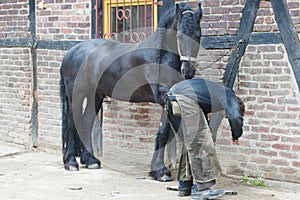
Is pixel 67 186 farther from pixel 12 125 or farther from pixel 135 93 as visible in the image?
pixel 12 125

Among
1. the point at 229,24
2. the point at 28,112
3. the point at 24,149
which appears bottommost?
the point at 24,149

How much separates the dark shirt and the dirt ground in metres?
1.02

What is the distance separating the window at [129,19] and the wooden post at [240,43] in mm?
1363

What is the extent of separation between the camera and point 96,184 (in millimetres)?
6926

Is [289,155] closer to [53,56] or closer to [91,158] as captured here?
[91,158]

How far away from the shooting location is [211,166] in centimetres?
590

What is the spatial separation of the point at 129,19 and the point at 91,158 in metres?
2.02

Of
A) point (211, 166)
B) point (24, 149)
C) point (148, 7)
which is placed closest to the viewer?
point (211, 166)

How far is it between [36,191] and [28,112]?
3.23m

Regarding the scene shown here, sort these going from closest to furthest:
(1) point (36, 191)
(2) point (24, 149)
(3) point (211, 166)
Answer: (3) point (211, 166) → (1) point (36, 191) → (2) point (24, 149)

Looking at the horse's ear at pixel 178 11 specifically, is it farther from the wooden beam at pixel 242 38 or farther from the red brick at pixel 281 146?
the red brick at pixel 281 146

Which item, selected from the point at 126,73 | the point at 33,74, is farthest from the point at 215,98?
the point at 33,74

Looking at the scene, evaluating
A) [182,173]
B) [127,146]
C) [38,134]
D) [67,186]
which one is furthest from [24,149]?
[182,173]

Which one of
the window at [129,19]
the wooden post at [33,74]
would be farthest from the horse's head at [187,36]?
the wooden post at [33,74]
